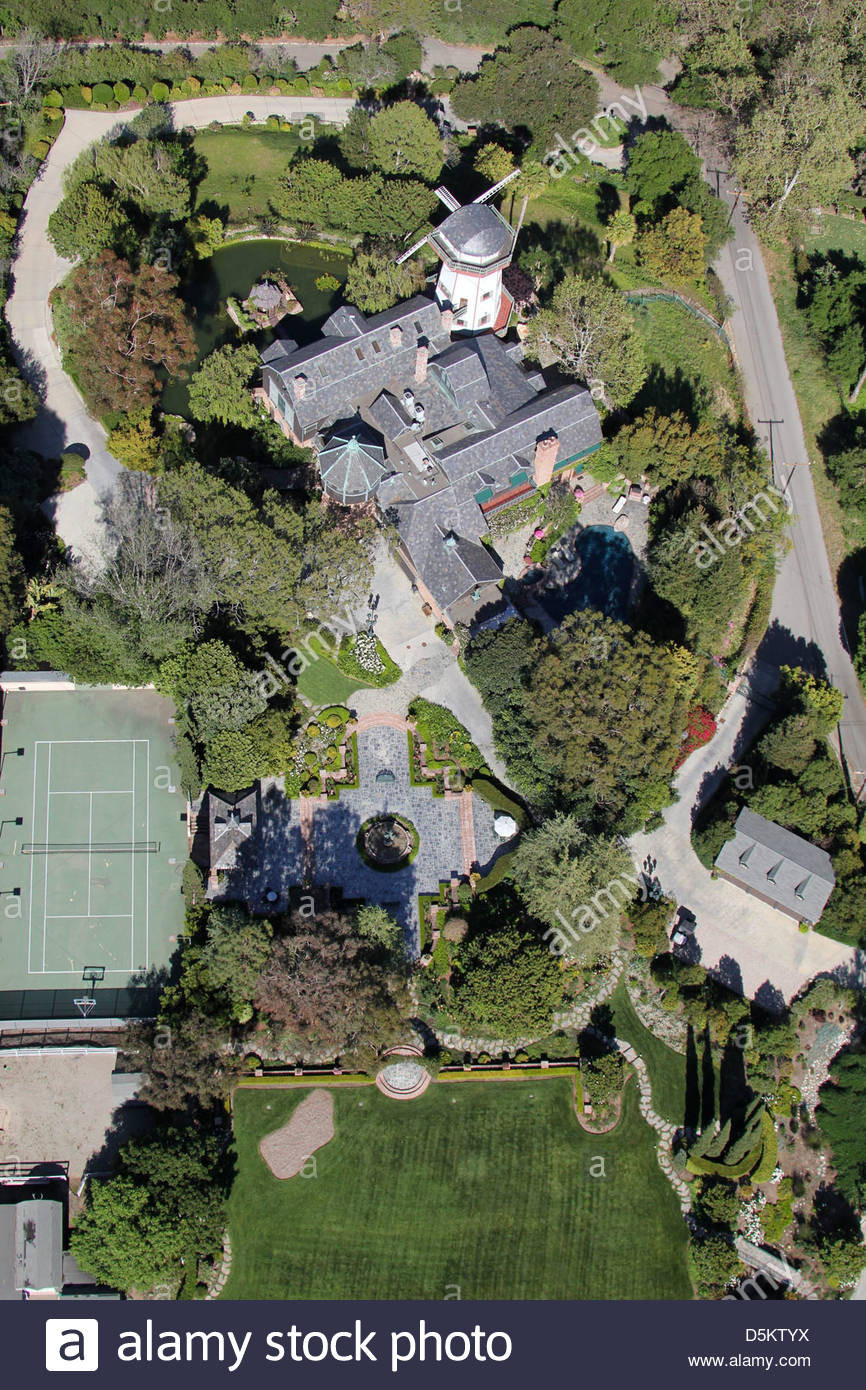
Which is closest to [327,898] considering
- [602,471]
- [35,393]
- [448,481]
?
[448,481]

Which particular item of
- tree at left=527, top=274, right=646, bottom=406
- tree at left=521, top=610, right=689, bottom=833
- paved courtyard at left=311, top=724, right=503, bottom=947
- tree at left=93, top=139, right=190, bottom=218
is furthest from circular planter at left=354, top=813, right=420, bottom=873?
tree at left=93, top=139, right=190, bottom=218

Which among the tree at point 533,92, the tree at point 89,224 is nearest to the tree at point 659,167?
the tree at point 533,92

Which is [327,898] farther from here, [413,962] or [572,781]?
[572,781]

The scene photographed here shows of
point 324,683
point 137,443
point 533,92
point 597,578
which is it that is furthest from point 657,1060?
point 533,92

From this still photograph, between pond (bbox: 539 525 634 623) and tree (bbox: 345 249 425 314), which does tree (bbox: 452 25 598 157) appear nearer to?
tree (bbox: 345 249 425 314)

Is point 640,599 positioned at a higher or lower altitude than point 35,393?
lower

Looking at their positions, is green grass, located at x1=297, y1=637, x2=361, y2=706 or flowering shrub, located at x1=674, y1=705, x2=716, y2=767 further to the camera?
flowering shrub, located at x1=674, y1=705, x2=716, y2=767
